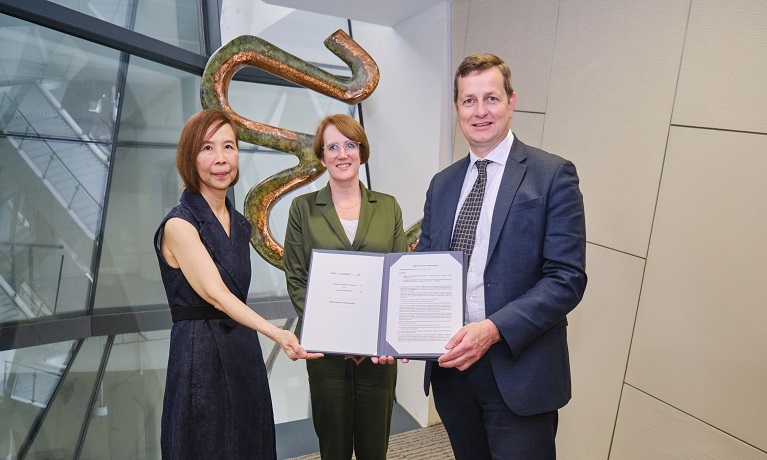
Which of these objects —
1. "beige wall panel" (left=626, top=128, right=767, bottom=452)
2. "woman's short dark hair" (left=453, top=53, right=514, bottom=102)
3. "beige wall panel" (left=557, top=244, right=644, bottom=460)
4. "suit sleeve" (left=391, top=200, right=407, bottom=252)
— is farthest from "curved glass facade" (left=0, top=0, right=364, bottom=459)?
"beige wall panel" (left=626, top=128, right=767, bottom=452)

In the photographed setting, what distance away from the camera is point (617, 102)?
8.37ft

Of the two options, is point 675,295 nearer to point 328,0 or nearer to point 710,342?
point 710,342

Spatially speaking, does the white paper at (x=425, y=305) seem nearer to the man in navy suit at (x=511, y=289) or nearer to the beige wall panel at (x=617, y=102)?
the man in navy suit at (x=511, y=289)

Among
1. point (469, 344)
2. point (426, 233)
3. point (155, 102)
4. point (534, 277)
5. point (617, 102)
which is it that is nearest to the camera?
point (469, 344)

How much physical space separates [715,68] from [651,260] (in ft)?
2.63

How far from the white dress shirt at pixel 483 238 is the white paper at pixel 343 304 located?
0.33 metres

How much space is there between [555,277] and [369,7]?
2899 millimetres

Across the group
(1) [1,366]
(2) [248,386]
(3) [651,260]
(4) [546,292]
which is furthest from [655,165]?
(1) [1,366]

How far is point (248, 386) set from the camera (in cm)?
201

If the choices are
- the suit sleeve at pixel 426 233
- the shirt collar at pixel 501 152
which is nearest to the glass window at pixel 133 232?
the suit sleeve at pixel 426 233

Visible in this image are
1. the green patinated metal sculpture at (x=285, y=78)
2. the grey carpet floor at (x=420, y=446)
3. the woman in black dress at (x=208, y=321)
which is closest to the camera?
the woman in black dress at (x=208, y=321)

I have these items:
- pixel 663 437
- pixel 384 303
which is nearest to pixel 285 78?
pixel 384 303

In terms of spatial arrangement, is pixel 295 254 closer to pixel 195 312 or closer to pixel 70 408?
pixel 195 312

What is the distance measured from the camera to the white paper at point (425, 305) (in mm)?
1729
